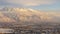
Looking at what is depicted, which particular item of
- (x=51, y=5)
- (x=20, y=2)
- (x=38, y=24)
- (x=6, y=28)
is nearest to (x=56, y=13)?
(x=51, y=5)

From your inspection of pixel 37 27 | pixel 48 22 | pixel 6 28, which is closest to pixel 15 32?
pixel 6 28

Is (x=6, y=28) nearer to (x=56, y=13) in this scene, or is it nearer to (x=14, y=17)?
(x=14, y=17)

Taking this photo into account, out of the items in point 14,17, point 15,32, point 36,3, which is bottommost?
point 15,32

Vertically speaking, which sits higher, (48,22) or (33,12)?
(33,12)

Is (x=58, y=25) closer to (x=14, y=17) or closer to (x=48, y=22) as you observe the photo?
(x=48, y=22)

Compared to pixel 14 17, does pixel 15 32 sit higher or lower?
lower

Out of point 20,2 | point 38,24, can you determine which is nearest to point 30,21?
point 38,24
